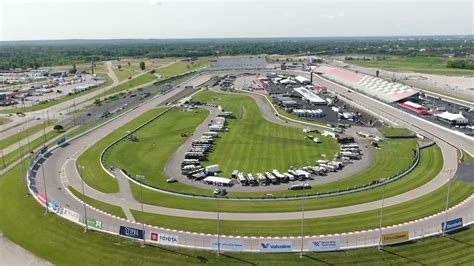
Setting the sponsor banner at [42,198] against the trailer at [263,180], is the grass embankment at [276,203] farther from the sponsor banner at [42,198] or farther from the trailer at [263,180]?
the sponsor banner at [42,198]

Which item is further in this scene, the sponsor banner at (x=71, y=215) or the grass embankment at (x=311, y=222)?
the sponsor banner at (x=71, y=215)

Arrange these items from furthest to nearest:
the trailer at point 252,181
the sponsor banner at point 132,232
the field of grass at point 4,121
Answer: the field of grass at point 4,121, the trailer at point 252,181, the sponsor banner at point 132,232

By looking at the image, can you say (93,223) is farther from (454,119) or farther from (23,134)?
(454,119)

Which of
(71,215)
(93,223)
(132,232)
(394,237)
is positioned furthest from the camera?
(71,215)

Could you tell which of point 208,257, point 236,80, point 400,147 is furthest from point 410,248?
point 236,80

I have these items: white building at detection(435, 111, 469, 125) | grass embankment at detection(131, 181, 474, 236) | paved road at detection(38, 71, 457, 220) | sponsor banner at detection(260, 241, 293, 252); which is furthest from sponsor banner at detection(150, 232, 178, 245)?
white building at detection(435, 111, 469, 125)

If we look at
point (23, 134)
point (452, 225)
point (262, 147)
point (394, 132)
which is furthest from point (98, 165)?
point (394, 132)

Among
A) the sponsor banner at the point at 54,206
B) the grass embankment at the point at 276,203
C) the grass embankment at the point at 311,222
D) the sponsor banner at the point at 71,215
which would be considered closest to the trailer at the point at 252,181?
the grass embankment at the point at 276,203
